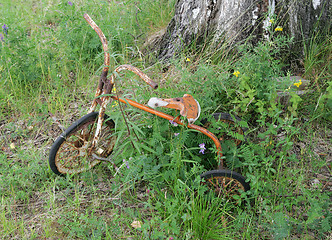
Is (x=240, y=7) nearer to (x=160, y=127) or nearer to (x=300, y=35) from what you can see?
(x=300, y=35)

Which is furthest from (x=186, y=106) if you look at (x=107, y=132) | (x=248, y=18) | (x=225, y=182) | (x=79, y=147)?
(x=248, y=18)

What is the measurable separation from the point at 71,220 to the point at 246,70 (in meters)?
1.94

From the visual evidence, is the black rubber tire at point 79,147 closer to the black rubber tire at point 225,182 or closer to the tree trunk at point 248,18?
the black rubber tire at point 225,182

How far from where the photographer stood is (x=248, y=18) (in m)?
A: 3.18

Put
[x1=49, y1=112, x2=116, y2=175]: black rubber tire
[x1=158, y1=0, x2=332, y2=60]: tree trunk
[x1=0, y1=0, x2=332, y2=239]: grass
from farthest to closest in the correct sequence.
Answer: [x1=158, y1=0, x2=332, y2=60]: tree trunk
[x1=49, y1=112, x2=116, y2=175]: black rubber tire
[x1=0, y1=0, x2=332, y2=239]: grass

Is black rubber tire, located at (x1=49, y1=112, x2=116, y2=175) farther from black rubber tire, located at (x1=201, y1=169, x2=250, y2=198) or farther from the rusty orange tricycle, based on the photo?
black rubber tire, located at (x1=201, y1=169, x2=250, y2=198)

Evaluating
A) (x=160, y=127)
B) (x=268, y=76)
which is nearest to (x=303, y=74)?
(x=268, y=76)

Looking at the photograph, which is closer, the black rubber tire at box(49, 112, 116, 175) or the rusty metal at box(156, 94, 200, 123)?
the rusty metal at box(156, 94, 200, 123)

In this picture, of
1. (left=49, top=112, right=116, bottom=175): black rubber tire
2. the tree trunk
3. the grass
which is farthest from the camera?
the tree trunk

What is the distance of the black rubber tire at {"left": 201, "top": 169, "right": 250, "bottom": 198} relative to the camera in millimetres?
2273

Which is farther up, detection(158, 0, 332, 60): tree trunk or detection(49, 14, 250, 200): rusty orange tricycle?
detection(158, 0, 332, 60): tree trunk

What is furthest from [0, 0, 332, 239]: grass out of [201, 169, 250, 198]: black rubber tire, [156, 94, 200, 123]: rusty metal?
[156, 94, 200, 123]: rusty metal

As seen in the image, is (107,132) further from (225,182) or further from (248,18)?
(248,18)

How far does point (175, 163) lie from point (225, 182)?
425 mm
